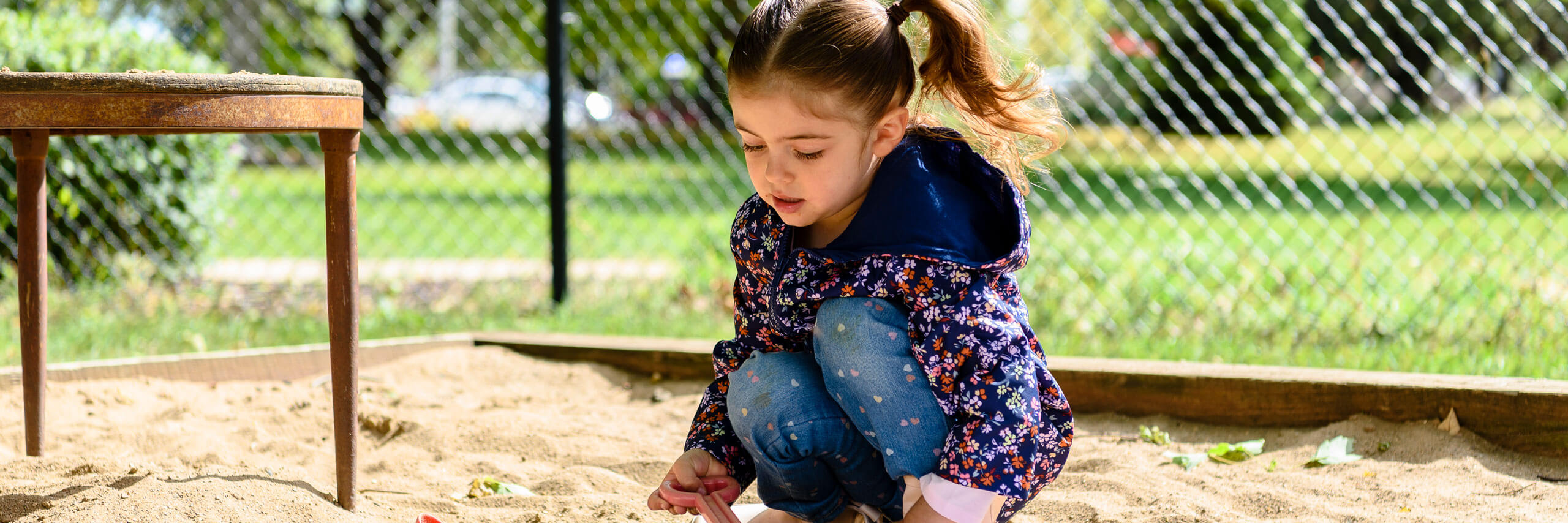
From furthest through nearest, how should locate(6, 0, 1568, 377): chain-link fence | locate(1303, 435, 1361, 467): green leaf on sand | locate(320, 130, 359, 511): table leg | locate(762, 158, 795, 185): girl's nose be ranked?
1. locate(6, 0, 1568, 377): chain-link fence
2. locate(1303, 435, 1361, 467): green leaf on sand
3. locate(320, 130, 359, 511): table leg
4. locate(762, 158, 795, 185): girl's nose

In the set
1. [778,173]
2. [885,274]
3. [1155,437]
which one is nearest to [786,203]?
[778,173]

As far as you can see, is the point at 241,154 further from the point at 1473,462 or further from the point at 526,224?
the point at 1473,462

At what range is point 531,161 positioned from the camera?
1105 centimetres

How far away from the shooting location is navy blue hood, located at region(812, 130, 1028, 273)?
58.1 inches

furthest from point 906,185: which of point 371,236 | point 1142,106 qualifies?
point 1142,106

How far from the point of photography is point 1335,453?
2.06 metres

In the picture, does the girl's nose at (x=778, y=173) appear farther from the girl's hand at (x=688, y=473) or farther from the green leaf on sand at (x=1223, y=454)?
the green leaf on sand at (x=1223, y=454)

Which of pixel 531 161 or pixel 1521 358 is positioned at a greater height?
pixel 1521 358

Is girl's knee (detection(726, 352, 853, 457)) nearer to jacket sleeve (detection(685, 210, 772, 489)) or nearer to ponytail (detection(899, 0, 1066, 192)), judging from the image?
jacket sleeve (detection(685, 210, 772, 489))

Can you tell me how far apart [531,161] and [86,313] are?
7.47 m

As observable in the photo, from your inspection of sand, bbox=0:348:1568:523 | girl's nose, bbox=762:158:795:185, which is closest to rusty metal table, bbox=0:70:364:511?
sand, bbox=0:348:1568:523

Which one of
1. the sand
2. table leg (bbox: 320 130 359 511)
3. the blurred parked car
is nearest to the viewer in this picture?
table leg (bbox: 320 130 359 511)

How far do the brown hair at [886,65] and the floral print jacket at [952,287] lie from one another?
7 cm

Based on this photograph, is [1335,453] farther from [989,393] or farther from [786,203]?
[786,203]
